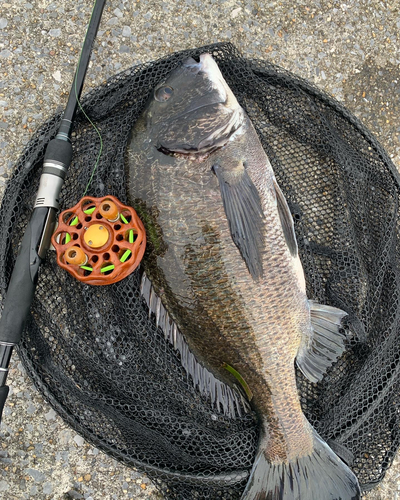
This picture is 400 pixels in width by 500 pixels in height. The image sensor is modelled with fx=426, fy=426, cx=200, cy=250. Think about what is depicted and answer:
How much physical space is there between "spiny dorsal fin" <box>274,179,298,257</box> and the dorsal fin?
2.37 feet

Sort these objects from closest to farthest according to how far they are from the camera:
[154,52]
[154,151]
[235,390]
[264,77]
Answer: [154,151]
[235,390]
[264,77]
[154,52]

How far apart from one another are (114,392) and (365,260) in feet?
5.08

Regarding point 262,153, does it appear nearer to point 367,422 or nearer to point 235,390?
point 235,390

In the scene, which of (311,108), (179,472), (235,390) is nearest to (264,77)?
(311,108)

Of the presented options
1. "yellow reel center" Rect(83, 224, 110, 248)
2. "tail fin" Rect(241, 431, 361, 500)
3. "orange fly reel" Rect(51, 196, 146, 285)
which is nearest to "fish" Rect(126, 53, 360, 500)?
"tail fin" Rect(241, 431, 361, 500)

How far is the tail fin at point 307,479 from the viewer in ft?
6.96

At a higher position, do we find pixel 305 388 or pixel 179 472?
pixel 305 388

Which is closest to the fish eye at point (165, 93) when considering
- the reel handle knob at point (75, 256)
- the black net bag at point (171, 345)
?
the black net bag at point (171, 345)

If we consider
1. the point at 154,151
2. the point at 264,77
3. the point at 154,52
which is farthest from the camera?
the point at 154,52

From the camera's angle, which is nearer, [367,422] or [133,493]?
[367,422]

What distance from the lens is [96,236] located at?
6.16ft

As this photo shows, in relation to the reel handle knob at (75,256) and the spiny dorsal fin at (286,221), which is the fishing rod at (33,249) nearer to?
the reel handle knob at (75,256)

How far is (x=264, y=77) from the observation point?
2.39 metres

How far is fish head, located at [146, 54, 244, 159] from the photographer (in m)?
2.10
